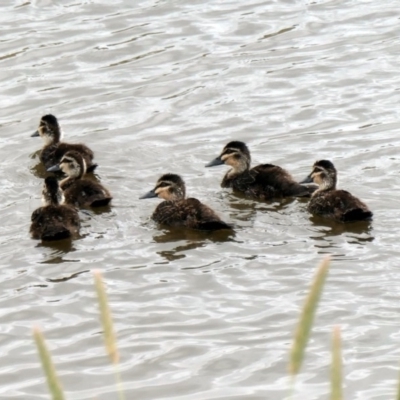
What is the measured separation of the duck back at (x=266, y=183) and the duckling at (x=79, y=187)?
3.22 ft

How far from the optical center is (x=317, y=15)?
11531mm

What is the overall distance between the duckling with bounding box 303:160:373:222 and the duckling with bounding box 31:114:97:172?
6.07 feet

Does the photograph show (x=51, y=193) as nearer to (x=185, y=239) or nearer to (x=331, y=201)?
(x=185, y=239)

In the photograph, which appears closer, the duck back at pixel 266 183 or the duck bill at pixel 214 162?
the duck back at pixel 266 183

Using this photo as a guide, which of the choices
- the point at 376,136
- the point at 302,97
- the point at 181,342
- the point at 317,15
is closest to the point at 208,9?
the point at 317,15

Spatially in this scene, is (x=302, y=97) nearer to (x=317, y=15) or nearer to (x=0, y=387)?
(x=317, y=15)

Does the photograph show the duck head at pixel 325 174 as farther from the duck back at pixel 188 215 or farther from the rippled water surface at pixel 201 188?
the duck back at pixel 188 215

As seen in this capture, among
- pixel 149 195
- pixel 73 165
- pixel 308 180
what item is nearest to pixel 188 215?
pixel 149 195

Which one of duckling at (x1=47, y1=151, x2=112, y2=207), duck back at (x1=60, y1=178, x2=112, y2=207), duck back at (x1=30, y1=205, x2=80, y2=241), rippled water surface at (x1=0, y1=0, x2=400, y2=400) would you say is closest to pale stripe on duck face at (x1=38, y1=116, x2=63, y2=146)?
rippled water surface at (x1=0, y1=0, x2=400, y2=400)

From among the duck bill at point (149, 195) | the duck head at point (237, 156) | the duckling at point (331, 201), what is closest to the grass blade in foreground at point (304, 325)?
the duckling at point (331, 201)

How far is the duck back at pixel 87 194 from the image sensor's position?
7520 mm

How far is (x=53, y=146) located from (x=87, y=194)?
123cm

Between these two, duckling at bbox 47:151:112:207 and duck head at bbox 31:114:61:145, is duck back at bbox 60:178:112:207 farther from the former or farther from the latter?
duck head at bbox 31:114:61:145

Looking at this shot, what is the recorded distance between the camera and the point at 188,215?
23.2 feet
